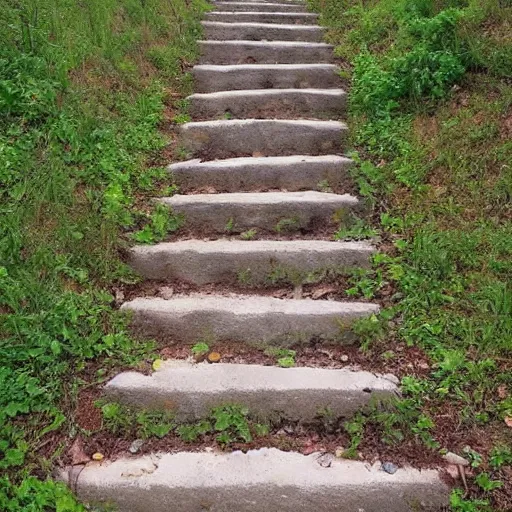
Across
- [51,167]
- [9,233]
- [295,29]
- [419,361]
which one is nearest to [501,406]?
[419,361]

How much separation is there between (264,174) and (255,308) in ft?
4.31

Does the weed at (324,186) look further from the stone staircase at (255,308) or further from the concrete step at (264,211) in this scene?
the concrete step at (264,211)

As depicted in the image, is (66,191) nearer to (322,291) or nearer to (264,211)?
(264,211)

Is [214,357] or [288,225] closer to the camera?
[214,357]

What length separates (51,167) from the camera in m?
3.42

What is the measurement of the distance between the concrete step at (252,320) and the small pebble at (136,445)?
64cm

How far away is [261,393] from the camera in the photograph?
2.67m

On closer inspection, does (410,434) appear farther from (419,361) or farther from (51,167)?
(51,167)

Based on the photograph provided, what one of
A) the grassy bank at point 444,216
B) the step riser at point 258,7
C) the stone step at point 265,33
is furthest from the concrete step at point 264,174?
the step riser at point 258,7

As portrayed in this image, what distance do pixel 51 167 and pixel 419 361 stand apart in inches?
102

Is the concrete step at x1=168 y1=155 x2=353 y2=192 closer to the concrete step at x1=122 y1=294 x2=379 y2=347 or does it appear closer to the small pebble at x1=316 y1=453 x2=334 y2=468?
the concrete step at x1=122 y1=294 x2=379 y2=347

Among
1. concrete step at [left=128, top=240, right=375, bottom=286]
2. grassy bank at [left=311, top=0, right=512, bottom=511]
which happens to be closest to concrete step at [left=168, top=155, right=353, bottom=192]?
grassy bank at [left=311, top=0, right=512, bottom=511]

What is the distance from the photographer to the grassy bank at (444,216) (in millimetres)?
2502

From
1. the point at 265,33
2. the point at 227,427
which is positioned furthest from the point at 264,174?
the point at 265,33
